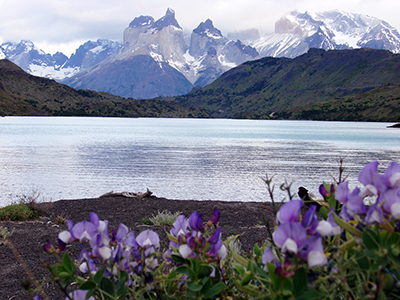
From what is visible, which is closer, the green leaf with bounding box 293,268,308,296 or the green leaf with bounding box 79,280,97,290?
the green leaf with bounding box 293,268,308,296

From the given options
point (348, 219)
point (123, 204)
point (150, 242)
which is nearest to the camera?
point (348, 219)

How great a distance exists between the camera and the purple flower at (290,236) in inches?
48.6

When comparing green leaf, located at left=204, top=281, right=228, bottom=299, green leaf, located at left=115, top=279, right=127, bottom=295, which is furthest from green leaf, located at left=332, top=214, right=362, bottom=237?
green leaf, located at left=115, top=279, right=127, bottom=295

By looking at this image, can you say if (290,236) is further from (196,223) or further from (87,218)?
(87,218)

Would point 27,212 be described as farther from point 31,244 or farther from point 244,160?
point 244,160

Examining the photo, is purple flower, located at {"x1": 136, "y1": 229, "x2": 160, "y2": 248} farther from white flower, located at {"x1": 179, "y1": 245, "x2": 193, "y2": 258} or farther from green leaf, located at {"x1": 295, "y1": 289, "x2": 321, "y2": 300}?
green leaf, located at {"x1": 295, "y1": 289, "x2": 321, "y2": 300}

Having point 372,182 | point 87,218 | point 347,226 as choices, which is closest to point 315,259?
point 347,226

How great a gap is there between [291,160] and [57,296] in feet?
94.2

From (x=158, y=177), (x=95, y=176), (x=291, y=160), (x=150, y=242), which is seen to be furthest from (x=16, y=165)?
(x=150, y=242)

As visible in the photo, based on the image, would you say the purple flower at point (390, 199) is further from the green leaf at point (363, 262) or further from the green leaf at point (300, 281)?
the green leaf at point (300, 281)

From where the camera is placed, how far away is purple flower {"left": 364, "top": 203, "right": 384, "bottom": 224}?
144cm

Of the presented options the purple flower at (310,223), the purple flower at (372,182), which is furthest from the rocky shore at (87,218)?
the purple flower at (310,223)

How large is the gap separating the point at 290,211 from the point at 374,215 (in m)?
0.40

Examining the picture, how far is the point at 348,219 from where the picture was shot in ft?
5.47
